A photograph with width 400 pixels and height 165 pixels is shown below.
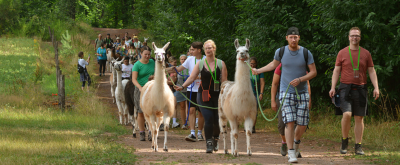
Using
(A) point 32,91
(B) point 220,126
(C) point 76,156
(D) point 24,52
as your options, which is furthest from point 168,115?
(D) point 24,52

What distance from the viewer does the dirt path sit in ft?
20.5

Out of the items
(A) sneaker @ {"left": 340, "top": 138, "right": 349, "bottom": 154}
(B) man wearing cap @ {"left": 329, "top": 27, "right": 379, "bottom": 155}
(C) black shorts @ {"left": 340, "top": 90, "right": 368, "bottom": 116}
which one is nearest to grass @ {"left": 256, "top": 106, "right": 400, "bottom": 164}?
(A) sneaker @ {"left": 340, "top": 138, "right": 349, "bottom": 154}

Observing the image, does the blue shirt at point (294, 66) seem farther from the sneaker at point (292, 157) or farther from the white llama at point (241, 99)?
the sneaker at point (292, 157)

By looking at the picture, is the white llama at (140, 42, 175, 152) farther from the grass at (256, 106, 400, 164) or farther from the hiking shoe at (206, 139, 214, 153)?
the grass at (256, 106, 400, 164)

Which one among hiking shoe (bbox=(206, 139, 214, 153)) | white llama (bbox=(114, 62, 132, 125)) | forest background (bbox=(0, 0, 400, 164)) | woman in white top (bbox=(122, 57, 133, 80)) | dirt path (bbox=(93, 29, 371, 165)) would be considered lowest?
dirt path (bbox=(93, 29, 371, 165))

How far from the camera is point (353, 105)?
21.8ft

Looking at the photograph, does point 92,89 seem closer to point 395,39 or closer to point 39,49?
point 39,49

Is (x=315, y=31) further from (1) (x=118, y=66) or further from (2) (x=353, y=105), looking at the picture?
(1) (x=118, y=66)

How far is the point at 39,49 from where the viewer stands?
28.4 m

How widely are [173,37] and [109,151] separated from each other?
12.2 m

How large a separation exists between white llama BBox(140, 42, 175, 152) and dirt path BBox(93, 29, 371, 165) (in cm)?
→ 55

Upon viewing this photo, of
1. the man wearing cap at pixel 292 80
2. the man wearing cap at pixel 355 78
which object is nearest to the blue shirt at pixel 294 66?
the man wearing cap at pixel 292 80

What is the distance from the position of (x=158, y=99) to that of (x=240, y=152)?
1.77 meters

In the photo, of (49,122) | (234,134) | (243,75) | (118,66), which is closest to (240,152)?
(234,134)
